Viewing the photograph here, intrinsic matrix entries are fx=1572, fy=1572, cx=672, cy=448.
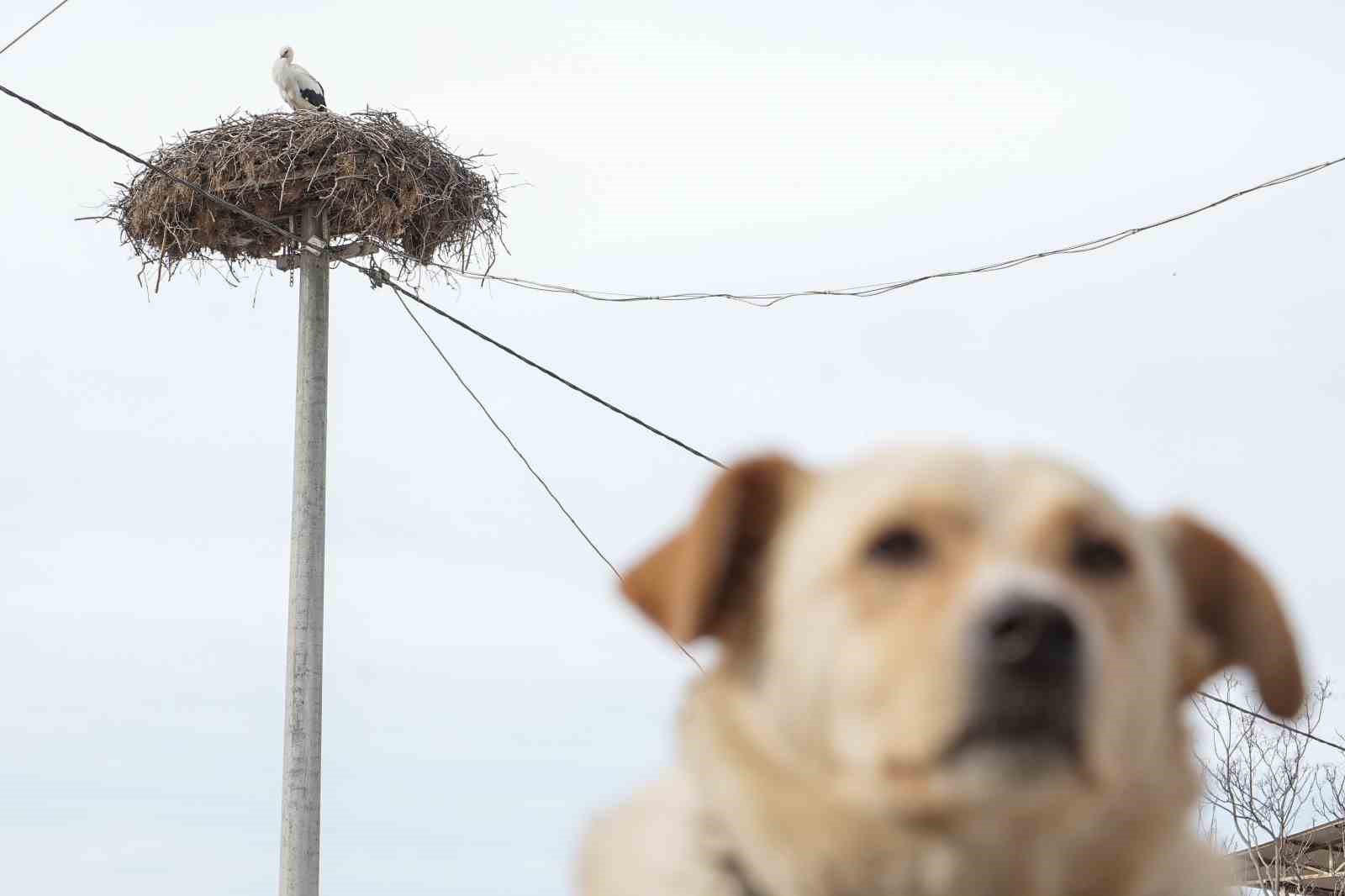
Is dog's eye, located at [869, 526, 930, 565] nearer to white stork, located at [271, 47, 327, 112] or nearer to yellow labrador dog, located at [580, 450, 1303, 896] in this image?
yellow labrador dog, located at [580, 450, 1303, 896]

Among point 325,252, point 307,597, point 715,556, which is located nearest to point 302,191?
point 325,252

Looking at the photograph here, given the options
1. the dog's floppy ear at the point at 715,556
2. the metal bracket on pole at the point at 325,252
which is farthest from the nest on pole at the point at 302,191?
the dog's floppy ear at the point at 715,556

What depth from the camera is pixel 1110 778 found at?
988 millimetres

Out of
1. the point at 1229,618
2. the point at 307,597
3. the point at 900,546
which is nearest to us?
the point at 900,546

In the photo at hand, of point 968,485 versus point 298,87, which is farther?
point 298,87

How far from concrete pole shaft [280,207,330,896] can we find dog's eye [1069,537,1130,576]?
6616 mm

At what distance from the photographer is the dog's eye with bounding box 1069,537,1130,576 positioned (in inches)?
41.6

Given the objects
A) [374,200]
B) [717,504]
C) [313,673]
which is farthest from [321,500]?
[717,504]

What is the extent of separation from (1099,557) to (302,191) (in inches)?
295

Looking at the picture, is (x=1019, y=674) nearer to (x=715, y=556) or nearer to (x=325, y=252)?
(x=715, y=556)

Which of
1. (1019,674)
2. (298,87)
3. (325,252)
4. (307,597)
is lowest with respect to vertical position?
(1019,674)

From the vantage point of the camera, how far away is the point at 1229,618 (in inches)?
47.6

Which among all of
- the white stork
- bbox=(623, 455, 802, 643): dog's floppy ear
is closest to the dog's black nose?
bbox=(623, 455, 802, 643): dog's floppy ear

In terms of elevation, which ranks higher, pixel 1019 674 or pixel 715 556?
pixel 715 556
